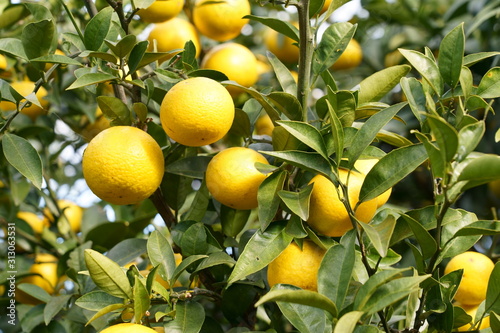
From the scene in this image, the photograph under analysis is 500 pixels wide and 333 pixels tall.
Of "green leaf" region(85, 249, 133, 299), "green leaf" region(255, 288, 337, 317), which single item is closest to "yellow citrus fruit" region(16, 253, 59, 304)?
"green leaf" region(85, 249, 133, 299)

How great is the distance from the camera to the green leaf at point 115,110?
1.19 metres

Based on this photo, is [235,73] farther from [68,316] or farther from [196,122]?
[68,316]

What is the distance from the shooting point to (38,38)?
49.2 inches

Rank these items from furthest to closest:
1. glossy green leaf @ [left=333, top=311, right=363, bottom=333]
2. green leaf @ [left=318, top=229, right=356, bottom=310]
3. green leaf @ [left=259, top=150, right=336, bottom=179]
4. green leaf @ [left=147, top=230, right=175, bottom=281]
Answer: green leaf @ [left=147, top=230, right=175, bottom=281]
green leaf @ [left=259, top=150, right=336, bottom=179]
green leaf @ [left=318, top=229, right=356, bottom=310]
glossy green leaf @ [left=333, top=311, right=363, bottom=333]

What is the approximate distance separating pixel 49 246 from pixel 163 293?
1.11 m

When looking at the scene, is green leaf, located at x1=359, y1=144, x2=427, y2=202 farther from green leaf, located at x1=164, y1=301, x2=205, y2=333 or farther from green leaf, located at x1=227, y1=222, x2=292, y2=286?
green leaf, located at x1=164, y1=301, x2=205, y2=333

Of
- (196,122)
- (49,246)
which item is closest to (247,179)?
(196,122)

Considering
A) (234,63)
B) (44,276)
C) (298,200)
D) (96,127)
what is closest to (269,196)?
(298,200)

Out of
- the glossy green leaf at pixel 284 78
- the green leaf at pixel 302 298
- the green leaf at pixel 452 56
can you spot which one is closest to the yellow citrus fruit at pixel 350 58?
the glossy green leaf at pixel 284 78

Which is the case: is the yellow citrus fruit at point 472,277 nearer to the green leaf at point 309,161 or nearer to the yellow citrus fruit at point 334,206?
the yellow citrus fruit at point 334,206

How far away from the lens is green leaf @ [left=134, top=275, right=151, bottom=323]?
0.94m

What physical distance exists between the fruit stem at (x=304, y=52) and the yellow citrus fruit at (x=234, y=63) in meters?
0.57

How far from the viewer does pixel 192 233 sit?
1131mm

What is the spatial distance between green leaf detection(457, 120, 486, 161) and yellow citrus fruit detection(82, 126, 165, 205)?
23.9 inches
